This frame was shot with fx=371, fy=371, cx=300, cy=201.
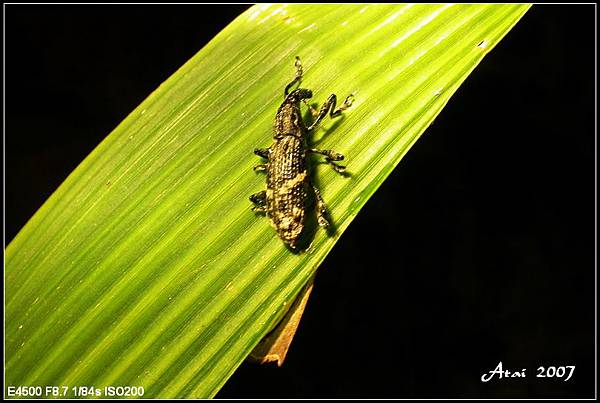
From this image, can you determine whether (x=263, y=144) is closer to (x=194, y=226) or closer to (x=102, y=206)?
(x=194, y=226)

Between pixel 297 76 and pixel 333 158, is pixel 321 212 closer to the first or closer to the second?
pixel 333 158

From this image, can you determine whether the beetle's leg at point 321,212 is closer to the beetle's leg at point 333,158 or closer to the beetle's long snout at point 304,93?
the beetle's leg at point 333,158

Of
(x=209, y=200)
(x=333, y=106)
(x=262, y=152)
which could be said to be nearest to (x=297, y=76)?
(x=333, y=106)

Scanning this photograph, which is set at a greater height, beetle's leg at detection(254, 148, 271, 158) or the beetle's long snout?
the beetle's long snout

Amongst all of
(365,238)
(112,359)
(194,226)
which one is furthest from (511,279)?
(112,359)

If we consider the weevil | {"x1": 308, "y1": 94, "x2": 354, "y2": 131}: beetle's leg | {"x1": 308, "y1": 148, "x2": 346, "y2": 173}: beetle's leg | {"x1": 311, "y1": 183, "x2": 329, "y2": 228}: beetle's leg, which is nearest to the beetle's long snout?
the weevil

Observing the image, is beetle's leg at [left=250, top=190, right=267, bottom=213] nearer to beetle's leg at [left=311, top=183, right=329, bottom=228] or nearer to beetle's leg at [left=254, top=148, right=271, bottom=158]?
beetle's leg at [left=254, top=148, right=271, bottom=158]
